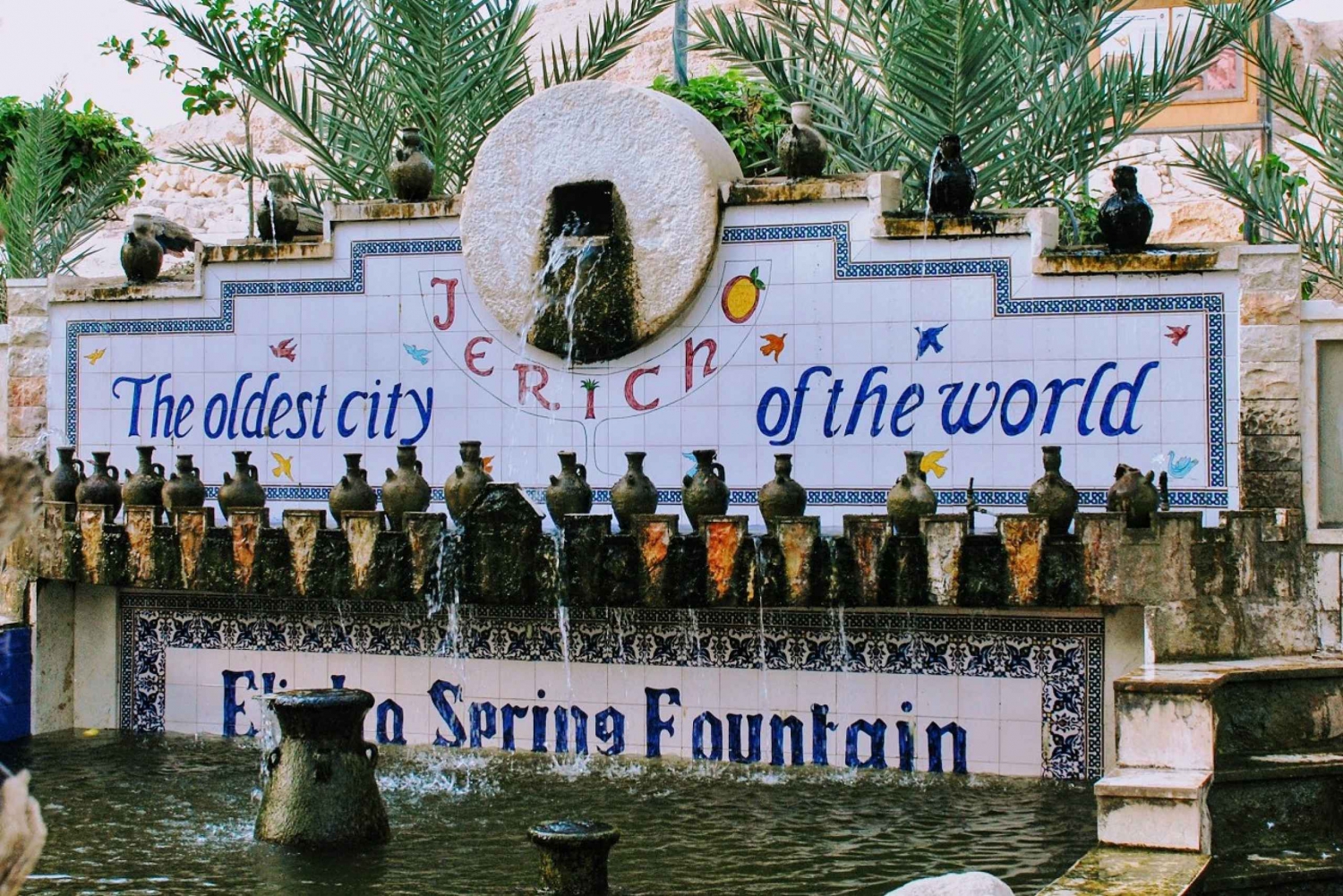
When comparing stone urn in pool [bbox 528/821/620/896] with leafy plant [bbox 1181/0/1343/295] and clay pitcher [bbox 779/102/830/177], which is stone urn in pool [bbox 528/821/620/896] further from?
leafy plant [bbox 1181/0/1343/295]

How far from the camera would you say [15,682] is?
1206 centimetres

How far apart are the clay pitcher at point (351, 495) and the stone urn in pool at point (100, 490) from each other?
1.77m

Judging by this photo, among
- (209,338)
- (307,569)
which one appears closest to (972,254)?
(307,569)

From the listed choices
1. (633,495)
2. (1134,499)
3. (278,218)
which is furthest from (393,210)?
(1134,499)

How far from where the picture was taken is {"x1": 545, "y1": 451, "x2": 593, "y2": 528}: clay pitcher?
10.4 meters

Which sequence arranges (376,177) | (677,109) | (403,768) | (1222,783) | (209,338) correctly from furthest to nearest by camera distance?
1. (376,177)
2. (209,338)
3. (677,109)
4. (403,768)
5. (1222,783)

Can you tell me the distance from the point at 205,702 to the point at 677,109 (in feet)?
16.9

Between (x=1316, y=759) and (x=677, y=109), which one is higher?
(x=677, y=109)

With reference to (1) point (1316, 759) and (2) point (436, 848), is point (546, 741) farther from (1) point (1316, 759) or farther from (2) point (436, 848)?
(1) point (1316, 759)

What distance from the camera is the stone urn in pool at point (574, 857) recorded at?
22.7 ft

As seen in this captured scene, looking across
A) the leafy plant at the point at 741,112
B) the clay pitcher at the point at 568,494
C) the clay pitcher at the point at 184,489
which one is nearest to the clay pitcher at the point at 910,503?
the clay pitcher at the point at 568,494

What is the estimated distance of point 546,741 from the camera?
11094mm

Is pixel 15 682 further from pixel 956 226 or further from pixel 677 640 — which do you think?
pixel 956 226

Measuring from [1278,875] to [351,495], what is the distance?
5790 millimetres
